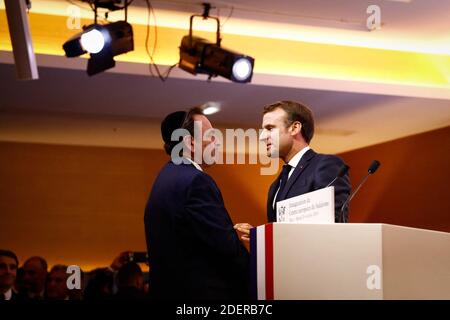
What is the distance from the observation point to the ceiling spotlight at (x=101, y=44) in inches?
153

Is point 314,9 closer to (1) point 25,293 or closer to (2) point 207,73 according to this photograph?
(2) point 207,73

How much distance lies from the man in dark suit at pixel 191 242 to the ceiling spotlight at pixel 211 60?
199 cm

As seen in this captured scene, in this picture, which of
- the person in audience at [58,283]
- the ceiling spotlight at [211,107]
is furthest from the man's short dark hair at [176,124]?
the ceiling spotlight at [211,107]

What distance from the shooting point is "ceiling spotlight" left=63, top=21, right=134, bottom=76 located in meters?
3.90

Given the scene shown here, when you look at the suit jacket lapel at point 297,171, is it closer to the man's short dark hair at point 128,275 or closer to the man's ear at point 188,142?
the man's ear at point 188,142

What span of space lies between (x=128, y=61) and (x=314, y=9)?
115 centimetres

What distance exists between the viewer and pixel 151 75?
4.42 meters

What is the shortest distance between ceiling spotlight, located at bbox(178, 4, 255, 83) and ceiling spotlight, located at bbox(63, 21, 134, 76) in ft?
1.19

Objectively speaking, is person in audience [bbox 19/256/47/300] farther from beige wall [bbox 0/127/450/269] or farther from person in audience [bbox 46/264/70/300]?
beige wall [bbox 0/127/450/269]

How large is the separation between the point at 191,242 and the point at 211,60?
2.20m

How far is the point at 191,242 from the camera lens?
2.13 metres

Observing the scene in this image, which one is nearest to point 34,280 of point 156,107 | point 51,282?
point 51,282

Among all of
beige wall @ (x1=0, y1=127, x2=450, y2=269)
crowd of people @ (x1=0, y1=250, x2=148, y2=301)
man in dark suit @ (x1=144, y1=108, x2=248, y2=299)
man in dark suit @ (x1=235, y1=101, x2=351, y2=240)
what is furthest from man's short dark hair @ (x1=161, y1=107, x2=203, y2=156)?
beige wall @ (x1=0, y1=127, x2=450, y2=269)

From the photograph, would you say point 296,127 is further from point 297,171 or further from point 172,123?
point 172,123
